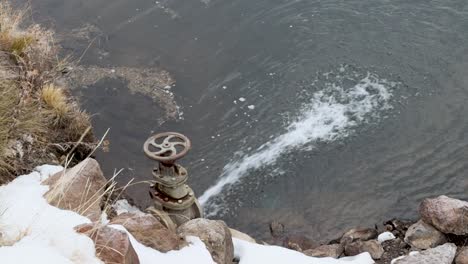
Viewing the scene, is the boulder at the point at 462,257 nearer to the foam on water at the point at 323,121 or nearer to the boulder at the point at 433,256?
the boulder at the point at 433,256

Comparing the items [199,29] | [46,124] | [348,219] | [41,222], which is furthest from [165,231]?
[199,29]

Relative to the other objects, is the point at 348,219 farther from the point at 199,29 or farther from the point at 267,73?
the point at 199,29

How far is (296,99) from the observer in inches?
309

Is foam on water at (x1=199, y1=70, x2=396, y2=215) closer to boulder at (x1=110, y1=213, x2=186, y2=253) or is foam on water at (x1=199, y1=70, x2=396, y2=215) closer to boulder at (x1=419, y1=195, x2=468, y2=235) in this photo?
boulder at (x1=419, y1=195, x2=468, y2=235)

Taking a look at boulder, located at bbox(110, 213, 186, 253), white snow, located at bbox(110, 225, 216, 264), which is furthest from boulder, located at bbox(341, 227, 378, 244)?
boulder, located at bbox(110, 213, 186, 253)

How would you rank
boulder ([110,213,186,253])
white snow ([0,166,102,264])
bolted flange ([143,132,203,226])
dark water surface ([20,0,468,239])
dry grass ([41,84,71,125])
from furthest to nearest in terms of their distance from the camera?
dark water surface ([20,0,468,239]) < dry grass ([41,84,71,125]) < bolted flange ([143,132,203,226]) < boulder ([110,213,186,253]) < white snow ([0,166,102,264])

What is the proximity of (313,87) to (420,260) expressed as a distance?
135 inches

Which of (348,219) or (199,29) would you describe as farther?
(199,29)

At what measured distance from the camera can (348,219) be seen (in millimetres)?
6320

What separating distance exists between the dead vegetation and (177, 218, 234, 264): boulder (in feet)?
3.76

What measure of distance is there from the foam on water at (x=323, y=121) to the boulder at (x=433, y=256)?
227 cm

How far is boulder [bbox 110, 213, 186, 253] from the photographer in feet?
12.7

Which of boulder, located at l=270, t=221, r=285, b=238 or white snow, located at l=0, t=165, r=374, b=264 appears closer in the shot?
white snow, located at l=0, t=165, r=374, b=264

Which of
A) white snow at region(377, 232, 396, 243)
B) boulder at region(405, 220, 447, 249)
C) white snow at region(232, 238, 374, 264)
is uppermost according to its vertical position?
white snow at region(232, 238, 374, 264)
